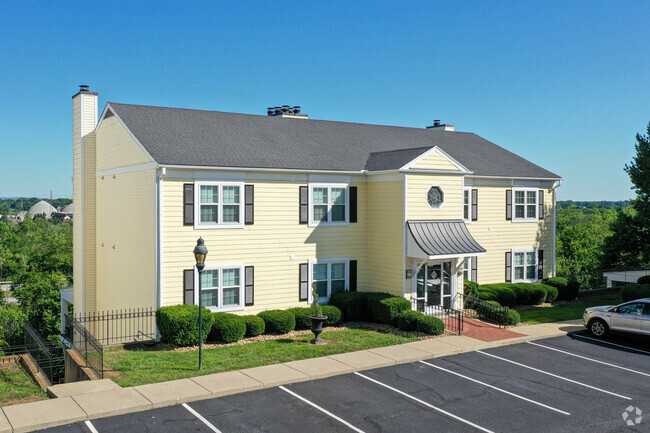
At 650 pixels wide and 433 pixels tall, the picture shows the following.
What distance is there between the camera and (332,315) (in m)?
21.9

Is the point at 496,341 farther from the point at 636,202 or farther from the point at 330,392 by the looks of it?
the point at 636,202

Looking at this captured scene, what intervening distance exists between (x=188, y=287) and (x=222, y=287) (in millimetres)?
1304

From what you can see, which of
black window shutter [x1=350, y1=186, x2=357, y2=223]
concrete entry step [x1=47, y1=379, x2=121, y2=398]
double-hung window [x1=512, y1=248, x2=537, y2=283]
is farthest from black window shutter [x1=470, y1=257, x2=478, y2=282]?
concrete entry step [x1=47, y1=379, x2=121, y2=398]

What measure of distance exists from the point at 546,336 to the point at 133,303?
16.0m

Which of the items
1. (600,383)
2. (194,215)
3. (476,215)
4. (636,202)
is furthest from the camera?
(636,202)

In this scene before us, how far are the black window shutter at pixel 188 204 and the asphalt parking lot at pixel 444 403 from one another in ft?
27.3

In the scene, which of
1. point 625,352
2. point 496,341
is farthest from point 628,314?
point 496,341

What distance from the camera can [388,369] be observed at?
16375mm

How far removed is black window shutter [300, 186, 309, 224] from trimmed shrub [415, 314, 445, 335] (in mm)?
6189

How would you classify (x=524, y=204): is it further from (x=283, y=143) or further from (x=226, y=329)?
(x=226, y=329)

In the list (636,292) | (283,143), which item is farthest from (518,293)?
(283,143)

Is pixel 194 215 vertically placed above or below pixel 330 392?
above

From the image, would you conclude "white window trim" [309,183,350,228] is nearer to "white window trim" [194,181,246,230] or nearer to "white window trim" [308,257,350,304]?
"white window trim" [308,257,350,304]

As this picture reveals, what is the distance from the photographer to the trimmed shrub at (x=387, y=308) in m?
21.7
